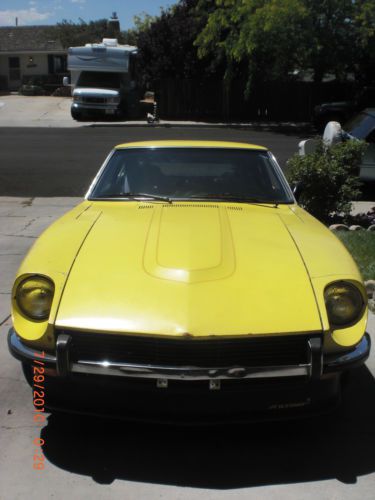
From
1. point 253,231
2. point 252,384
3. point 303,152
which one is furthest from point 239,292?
point 303,152

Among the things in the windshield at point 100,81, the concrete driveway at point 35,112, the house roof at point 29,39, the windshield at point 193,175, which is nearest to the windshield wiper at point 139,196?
the windshield at point 193,175

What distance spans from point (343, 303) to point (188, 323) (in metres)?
0.83

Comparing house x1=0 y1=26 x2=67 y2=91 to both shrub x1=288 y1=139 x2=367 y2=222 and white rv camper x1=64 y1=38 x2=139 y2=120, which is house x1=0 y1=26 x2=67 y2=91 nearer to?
white rv camper x1=64 y1=38 x2=139 y2=120

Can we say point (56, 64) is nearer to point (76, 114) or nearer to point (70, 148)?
point (76, 114)

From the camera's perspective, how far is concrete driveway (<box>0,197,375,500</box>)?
2.85 metres

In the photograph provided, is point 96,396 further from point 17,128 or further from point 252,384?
point 17,128

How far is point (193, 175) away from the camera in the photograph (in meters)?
4.63

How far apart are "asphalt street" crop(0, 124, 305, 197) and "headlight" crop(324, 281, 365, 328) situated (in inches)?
314

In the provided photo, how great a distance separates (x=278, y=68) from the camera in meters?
22.2

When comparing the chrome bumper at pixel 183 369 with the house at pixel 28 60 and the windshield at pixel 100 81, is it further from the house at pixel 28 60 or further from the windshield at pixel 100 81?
the house at pixel 28 60

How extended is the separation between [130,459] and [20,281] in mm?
1064

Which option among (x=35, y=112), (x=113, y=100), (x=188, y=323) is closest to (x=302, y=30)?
(x=113, y=100)

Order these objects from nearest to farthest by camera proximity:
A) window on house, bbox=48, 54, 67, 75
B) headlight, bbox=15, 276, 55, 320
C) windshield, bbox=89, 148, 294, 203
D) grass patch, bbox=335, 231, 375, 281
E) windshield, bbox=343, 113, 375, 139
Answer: headlight, bbox=15, 276, 55, 320
windshield, bbox=89, 148, 294, 203
grass patch, bbox=335, 231, 375, 281
windshield, bbox=343, 113, 375, 139
window on house, bbox=48, 54, 67, 75

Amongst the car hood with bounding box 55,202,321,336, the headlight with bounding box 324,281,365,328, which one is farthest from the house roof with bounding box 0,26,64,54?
the headlight with bounding box 324,281,365,328
